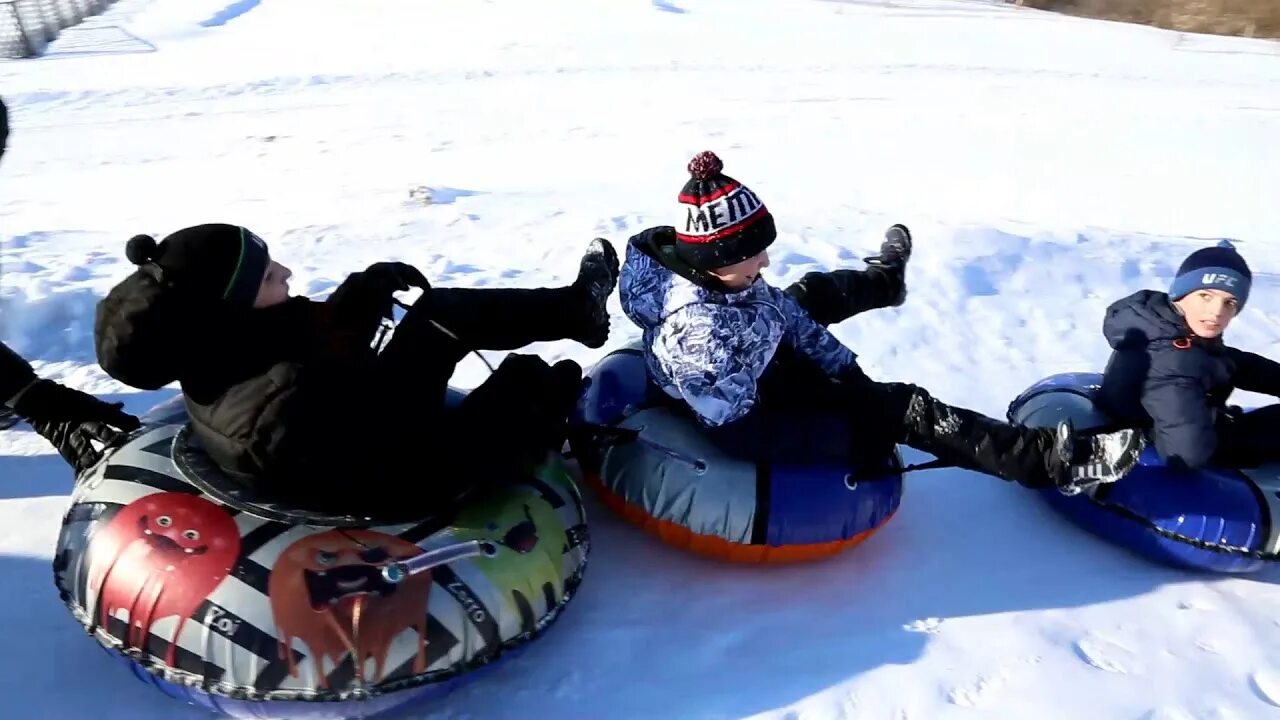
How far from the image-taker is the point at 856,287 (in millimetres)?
3750

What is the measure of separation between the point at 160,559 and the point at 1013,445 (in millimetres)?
2449

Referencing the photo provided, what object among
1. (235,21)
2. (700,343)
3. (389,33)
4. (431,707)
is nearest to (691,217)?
(700,343)

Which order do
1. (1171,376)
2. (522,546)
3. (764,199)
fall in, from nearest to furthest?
(522,546) < (1171,376) < (764,199)

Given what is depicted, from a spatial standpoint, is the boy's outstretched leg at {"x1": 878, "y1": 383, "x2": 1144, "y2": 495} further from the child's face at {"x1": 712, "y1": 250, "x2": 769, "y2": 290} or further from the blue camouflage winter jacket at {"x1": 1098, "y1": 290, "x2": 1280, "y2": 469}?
the child's face at {"x1": 712, "y1": 250, "x2": 769, "y2": 290}

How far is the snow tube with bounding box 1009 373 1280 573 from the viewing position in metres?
3.02

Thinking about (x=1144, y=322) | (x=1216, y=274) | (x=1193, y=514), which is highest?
(x=1216, y=274)

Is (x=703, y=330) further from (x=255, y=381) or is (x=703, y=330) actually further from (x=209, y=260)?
(x=209, y=260)

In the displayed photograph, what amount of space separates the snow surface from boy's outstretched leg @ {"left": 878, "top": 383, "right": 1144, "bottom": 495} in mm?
391

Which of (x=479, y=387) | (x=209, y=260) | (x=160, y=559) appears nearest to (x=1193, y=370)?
(x=479, y=387)

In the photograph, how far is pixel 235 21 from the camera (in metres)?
16.4

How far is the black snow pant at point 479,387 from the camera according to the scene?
2.76m

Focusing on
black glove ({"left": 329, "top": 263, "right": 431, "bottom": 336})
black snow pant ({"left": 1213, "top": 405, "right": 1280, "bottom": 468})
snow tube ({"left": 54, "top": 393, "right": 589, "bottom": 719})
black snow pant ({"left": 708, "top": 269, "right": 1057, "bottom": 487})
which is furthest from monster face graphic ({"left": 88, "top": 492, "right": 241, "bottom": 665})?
black snow pant ({"left": 1213, "top": 405, "right": 1280, "bottom": 468})

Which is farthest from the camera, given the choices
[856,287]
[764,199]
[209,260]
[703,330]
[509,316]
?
[764,199]

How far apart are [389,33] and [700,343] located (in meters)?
14.1
